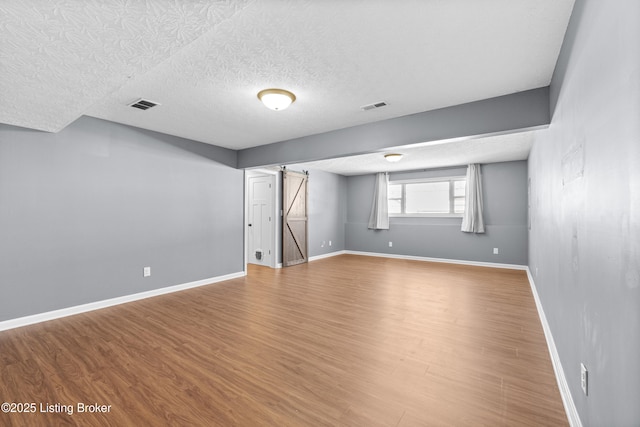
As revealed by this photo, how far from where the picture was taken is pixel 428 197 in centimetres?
738

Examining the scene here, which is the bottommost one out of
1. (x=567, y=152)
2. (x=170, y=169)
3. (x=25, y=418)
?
(x=25, y=418)

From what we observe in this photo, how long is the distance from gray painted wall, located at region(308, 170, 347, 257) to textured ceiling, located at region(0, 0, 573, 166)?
14.2 feet

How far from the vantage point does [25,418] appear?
1.68m

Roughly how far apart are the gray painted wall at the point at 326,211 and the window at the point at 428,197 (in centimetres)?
150

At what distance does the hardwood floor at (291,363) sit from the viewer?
1.72 meters

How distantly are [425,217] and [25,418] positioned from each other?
24.2 feet

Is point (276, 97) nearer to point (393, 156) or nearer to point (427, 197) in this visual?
point (393, 156)

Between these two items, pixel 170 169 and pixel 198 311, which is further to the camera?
pixel 170 169

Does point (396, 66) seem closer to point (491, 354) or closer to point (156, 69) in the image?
point (156, 69)

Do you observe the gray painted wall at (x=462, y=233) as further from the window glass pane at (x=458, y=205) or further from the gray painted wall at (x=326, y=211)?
the gray painted wall at (x=326, y=211)

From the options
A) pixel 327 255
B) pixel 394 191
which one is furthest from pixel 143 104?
pixel 394 191

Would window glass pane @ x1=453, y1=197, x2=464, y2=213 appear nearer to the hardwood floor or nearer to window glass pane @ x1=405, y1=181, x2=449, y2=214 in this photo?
window glass pane @ x1=405, y1=181, x2=449, y2=214

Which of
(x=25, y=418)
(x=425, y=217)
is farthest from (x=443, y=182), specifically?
(x=25, y=418)

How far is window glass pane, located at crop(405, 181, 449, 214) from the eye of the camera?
23.5ft
